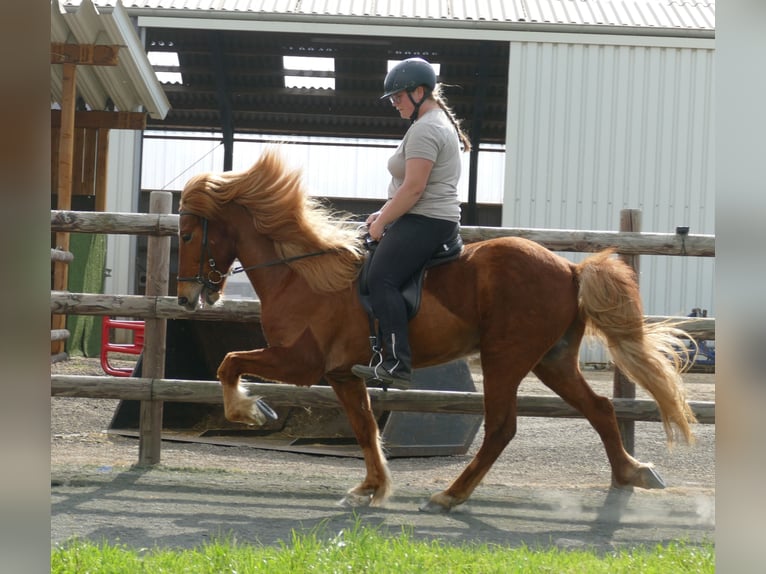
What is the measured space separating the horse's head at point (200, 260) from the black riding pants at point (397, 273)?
982 mm

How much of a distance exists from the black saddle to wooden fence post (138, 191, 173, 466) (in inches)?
69.9

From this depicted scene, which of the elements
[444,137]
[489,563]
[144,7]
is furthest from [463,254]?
[144,7]

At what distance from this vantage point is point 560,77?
1617cm

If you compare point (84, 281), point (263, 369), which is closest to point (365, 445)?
point (263, 369)

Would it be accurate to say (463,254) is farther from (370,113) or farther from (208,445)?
(370,113)

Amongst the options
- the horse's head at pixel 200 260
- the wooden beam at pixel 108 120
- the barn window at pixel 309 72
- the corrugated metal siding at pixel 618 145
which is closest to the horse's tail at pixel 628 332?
the horse's head at pixel 200 260

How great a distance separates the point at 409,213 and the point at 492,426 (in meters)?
1.32

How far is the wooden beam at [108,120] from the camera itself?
1566 centimetres

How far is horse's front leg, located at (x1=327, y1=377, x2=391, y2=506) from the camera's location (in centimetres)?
514

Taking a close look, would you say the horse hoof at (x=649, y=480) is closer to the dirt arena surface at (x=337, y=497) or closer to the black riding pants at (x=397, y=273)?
the dirt arena surface at (x=337, y=497)

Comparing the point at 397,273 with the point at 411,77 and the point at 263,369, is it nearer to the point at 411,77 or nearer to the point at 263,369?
the point at 263,369

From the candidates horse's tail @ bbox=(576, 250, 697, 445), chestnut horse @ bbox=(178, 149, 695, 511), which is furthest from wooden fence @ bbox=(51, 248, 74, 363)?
horse's tail @ bbox=(576, 250, 697, 445)

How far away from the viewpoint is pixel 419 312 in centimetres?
496

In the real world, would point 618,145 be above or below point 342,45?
below
